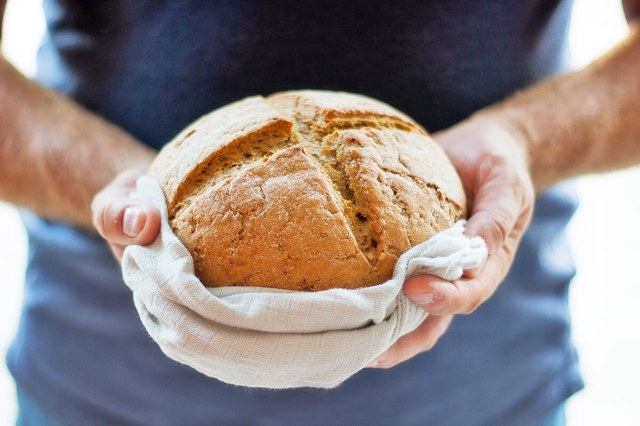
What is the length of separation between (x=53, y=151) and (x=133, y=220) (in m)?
0.58

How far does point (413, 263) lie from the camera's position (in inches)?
40.1

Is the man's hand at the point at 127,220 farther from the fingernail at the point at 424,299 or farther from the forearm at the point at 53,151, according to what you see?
the fingernail at the point at 424,299

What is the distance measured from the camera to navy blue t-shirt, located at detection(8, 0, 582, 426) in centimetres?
145

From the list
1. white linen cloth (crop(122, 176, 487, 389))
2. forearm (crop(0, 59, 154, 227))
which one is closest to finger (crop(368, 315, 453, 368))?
white linen cloth (crop(122, 176, 487, 389))

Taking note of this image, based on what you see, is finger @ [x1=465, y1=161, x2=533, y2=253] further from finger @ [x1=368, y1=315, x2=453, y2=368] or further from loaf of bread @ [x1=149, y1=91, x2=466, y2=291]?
finger @ [x1=368, y1=315, x2=453, y2=368]

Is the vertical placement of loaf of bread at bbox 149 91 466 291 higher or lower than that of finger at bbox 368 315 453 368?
higher

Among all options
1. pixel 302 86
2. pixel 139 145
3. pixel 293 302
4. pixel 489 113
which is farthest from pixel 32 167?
pixel 489 113

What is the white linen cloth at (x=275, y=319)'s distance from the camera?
3.12 feet

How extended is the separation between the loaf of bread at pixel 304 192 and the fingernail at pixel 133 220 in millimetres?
60

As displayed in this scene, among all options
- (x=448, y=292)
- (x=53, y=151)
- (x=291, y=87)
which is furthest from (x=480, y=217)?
(x=53, y=151)

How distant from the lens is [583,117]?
1.59 metres

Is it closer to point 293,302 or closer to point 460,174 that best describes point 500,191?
point 460,174

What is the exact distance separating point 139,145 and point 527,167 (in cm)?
92

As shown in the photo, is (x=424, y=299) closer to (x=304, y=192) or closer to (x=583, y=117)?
(x=304, y=192)
